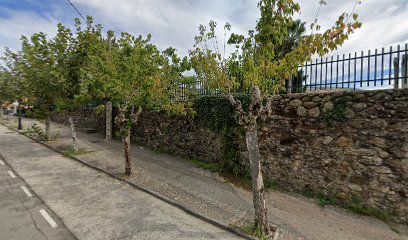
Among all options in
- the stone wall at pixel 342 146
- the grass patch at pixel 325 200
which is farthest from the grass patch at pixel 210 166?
the grass patch at pixel 325 200

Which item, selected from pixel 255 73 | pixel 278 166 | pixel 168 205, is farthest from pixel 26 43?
pixel 278 166

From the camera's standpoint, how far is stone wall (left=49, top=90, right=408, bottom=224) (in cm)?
443

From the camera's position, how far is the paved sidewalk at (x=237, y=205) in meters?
4.08

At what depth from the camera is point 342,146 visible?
5.05 meters

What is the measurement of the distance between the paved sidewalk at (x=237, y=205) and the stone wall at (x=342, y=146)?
54 centimetres

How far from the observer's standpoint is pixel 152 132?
10.5 m

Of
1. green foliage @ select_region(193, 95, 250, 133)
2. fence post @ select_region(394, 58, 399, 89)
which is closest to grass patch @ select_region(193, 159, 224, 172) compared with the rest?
green foliage @ select_region(193, 95, 250, 133)

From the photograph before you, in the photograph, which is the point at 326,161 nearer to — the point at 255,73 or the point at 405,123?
the point at 405,123

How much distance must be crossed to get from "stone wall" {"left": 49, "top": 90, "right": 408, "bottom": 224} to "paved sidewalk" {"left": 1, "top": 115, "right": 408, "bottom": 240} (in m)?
0.54

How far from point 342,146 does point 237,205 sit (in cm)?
297

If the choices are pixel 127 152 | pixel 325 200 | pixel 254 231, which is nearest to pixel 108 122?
pixel 127 152

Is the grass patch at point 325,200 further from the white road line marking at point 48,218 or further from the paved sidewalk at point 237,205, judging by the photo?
the white road line marking at point 48,218

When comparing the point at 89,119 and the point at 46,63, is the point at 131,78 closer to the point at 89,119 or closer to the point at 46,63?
the point at 46,63

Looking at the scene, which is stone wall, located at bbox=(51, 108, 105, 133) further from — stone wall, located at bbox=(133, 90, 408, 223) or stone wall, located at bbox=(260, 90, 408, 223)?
stone wall, located at bbox=(260, 90, 408, 223)
